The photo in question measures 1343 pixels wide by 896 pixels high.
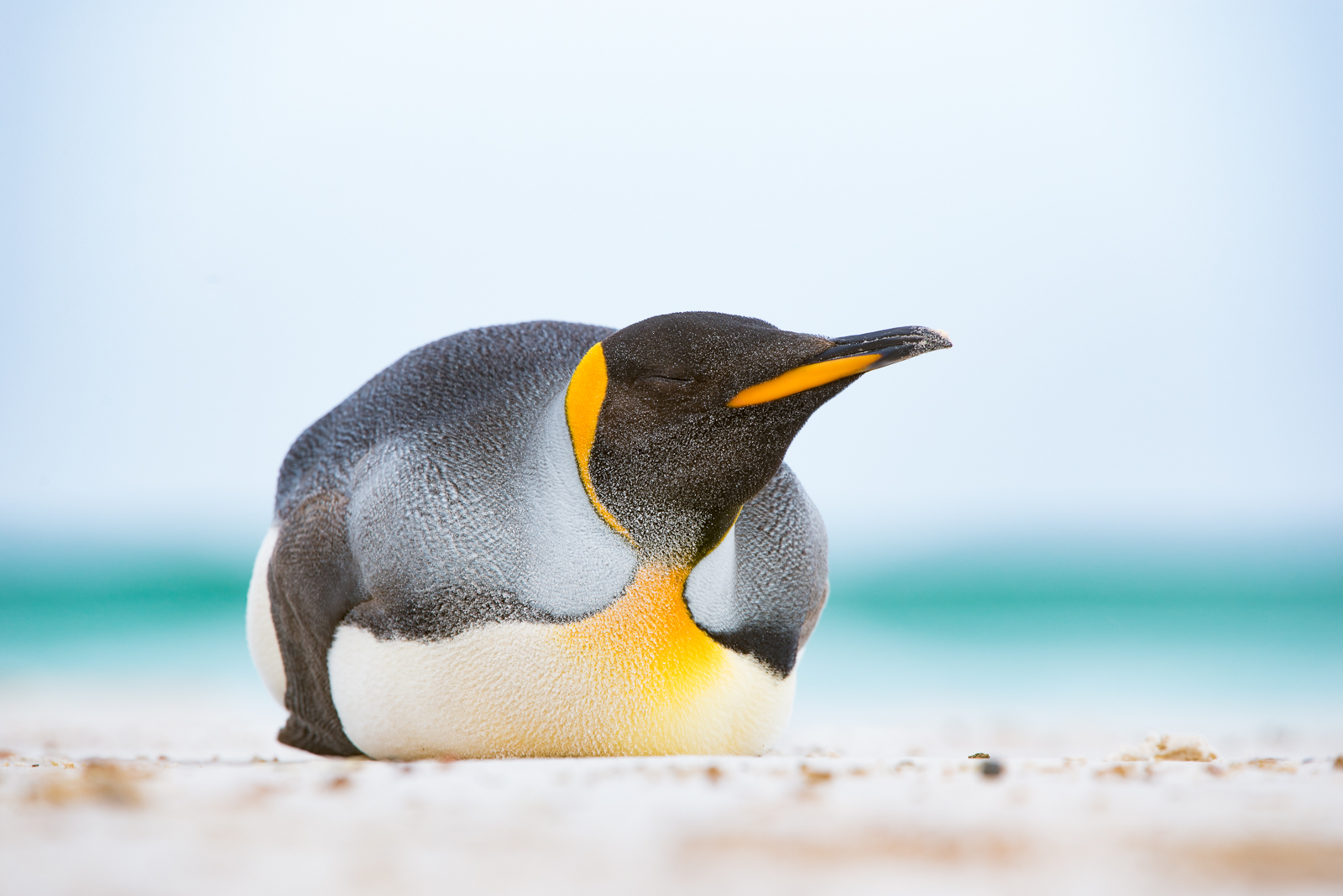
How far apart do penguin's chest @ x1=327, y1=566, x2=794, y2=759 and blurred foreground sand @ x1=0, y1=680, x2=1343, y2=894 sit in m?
0.36

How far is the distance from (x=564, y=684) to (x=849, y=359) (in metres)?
0.90

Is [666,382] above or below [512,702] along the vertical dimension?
above

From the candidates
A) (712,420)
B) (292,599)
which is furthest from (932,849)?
(292,599)

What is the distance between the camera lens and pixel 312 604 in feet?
9.20

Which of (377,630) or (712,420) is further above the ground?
(712,420)

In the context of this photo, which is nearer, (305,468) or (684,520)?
(684,520)

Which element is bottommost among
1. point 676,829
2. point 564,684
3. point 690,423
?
point 676,829

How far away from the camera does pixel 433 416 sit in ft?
9.21

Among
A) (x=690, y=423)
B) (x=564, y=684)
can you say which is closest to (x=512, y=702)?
(x=564, y=684)

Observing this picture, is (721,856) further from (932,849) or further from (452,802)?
(452,802)

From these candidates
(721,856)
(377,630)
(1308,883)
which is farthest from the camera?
(377,630)

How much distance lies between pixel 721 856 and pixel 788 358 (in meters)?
1.13

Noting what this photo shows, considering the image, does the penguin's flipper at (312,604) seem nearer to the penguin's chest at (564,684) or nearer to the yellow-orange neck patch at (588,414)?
the penguin's chest at (564,684)

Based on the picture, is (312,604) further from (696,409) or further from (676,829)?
(676,829)
